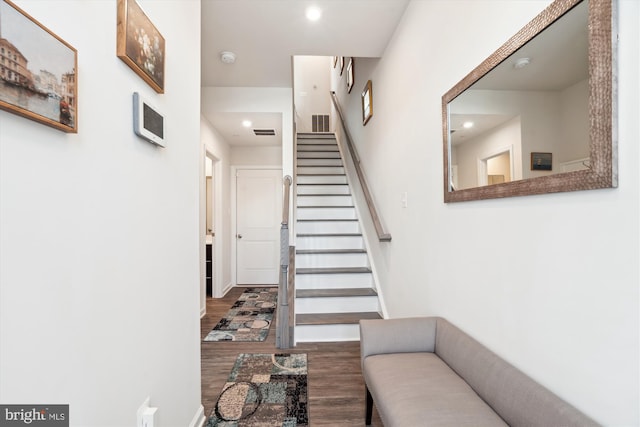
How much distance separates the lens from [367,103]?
141 inches

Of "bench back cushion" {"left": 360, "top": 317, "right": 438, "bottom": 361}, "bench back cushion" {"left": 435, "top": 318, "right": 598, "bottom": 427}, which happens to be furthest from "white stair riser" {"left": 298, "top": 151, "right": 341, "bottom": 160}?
"bench back cushion" {"left": 435, "top": 318, "right": 598, "bottom": 427}

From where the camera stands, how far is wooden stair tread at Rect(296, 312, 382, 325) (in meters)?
2.74

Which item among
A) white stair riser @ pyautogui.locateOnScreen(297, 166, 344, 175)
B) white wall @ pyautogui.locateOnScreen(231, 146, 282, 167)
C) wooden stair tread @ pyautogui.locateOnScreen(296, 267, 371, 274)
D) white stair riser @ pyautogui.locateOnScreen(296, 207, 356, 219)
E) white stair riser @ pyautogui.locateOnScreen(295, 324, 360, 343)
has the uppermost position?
white wall @ pyautogui.locateOnScreen(231, 146, 282, 167)

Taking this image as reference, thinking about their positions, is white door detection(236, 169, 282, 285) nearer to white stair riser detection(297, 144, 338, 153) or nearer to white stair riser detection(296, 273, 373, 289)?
white stair riser detection(297, 144, 338, 153)

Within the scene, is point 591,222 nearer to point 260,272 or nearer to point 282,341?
point 282,341

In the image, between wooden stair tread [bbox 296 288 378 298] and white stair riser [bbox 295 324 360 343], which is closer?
white stair riser [bbox 295 324 360 343]

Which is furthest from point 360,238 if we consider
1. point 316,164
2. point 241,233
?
point 241,233

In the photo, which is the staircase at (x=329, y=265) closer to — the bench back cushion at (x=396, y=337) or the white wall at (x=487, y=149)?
the bench back cushion at (x=396, y=337)

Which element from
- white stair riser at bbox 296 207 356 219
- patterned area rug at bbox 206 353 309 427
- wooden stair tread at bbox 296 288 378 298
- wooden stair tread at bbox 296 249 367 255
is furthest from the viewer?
white stair riser at bbox 296 207 356 219

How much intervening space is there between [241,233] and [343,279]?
269 cm

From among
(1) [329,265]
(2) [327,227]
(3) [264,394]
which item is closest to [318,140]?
(2) [327,227]

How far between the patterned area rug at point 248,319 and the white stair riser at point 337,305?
1.63ft

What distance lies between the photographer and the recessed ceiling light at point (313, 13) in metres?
2.19

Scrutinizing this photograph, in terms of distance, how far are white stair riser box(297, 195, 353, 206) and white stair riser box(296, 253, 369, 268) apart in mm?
1116
